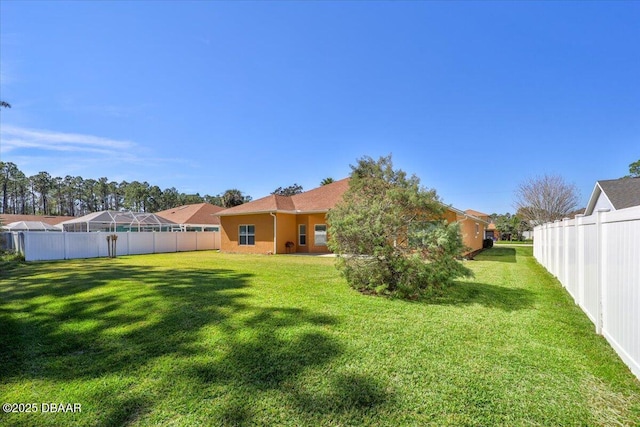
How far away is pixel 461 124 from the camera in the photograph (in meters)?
17.6

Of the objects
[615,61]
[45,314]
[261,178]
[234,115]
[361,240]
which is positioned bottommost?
[45,314]

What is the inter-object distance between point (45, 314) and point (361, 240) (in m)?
6.43

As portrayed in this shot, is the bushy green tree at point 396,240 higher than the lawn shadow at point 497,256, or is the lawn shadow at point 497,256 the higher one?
the bushy green tree at point 396,240

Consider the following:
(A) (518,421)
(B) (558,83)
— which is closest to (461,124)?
(B) (558,83)

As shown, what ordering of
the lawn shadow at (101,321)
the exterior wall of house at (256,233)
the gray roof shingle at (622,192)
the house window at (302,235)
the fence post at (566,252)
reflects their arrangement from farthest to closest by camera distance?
the house window at (302,235)
the exterior wall of house at (256,233)
the gray roof shingle at (622,192)
the fence post at (566,252)
the lawn shadow at (101,321)

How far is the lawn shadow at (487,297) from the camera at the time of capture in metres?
6.12

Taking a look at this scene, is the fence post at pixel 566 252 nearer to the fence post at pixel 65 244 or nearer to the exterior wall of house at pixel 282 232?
the exterior wall of house at pixel 282 232

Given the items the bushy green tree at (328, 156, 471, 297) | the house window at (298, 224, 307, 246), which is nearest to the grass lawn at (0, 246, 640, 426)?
the bushy green tree at (328, 156, 471, 297)

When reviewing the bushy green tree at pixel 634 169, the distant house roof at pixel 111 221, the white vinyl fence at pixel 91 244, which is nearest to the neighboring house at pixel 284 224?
the white vinyl fence at pixel 91 244

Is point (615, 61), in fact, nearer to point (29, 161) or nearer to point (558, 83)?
point (558, 83)

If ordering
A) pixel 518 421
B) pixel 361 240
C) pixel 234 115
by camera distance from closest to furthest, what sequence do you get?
pixel 518 421
pixel 361 240
pixel 234 115

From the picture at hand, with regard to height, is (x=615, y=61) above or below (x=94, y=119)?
above

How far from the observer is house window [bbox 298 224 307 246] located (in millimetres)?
19734

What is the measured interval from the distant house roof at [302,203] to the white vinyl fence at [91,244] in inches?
189
